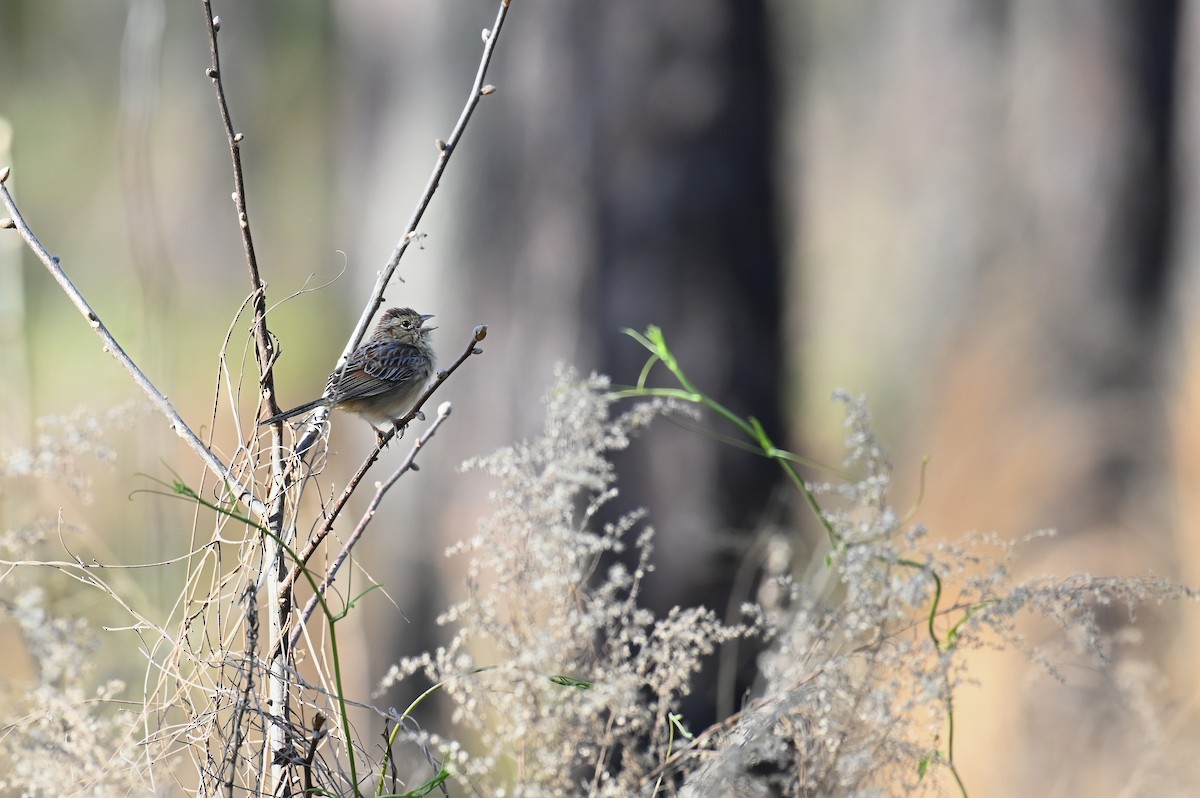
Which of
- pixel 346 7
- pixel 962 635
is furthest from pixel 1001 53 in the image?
pixel 962 635

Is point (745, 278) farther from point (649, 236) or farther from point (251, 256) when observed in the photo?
point (251, 256)

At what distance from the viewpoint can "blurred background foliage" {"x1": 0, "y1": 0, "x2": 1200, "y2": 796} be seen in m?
3.02

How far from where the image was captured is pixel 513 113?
329 cm

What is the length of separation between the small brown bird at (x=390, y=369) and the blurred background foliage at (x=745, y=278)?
119 millimetres

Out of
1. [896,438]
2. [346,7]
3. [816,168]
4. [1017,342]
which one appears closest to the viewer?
[346,7]

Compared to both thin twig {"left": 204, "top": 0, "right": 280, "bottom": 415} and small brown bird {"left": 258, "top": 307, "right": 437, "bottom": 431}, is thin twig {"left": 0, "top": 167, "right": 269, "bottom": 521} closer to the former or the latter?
thin twig {"left": 204, "top": 0, "right": 280, "bottom": 415}

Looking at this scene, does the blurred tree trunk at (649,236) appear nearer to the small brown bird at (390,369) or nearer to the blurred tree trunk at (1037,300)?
the small brown bird at (390,369)

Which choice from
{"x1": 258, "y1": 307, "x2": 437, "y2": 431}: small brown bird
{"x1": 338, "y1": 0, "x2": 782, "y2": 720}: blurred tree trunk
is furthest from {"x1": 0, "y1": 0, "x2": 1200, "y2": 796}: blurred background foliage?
{"x1": 258, "y1": 307, "x2": 437, "y2": 431}: small brown bird

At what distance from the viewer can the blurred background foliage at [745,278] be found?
3016 millimetres

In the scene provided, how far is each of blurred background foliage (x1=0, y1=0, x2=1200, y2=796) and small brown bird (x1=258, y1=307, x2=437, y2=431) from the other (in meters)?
0.12

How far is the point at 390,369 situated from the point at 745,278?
1.22 m

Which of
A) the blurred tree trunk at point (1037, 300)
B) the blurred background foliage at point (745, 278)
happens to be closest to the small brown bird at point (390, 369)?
the blurred background foliage at point (745, 278)

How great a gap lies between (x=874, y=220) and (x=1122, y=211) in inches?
176

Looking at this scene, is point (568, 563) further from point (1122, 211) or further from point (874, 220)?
point (874, 220)
